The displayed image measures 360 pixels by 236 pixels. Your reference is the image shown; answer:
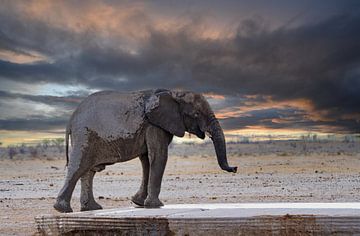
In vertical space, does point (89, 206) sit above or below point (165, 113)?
below

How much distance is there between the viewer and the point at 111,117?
10.6m

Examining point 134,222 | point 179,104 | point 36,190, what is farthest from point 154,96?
point 36,190

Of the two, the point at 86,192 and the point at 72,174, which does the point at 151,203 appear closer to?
the point at 86,192

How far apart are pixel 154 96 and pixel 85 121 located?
111 cm

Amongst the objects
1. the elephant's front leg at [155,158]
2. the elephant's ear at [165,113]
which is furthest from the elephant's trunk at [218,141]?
the elephant's front leg at [155,158]

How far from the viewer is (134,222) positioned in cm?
893

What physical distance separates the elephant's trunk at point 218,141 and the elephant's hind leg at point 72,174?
1.93 metres

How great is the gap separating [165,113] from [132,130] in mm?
562

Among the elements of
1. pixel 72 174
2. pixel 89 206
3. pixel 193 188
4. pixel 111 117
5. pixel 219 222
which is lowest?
pixel 219 222

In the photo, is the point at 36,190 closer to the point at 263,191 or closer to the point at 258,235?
the point at 263,191

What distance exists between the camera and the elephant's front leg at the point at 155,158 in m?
10.7

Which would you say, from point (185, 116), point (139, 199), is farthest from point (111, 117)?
point (139, 199)

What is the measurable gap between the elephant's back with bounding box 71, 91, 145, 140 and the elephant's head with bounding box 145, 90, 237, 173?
0.20 m

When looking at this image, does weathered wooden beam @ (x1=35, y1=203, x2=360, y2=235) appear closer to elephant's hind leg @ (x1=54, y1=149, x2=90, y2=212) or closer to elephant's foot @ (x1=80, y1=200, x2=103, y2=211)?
elephant's hind leg @ (x1=54, y1=149, x2=90, y2=212)
